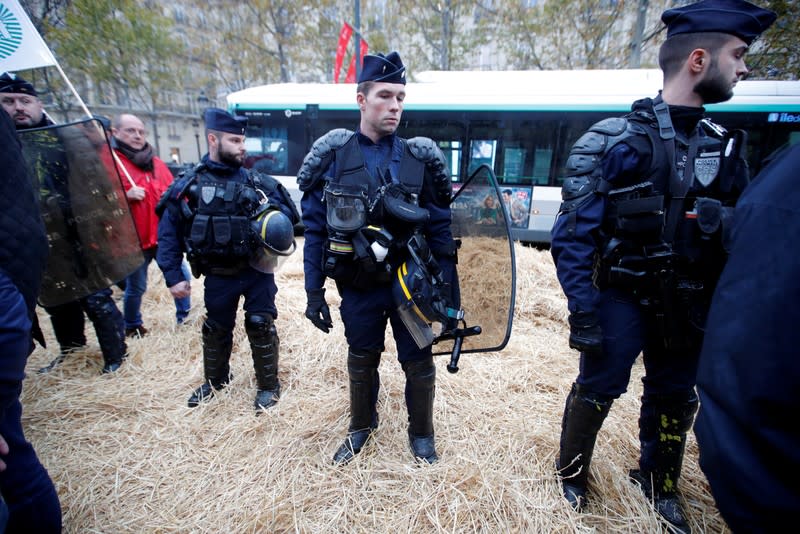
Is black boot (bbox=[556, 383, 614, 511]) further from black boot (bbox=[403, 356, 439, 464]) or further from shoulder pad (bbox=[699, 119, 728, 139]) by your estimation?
shoulder pad (bbox=[699, 119, 728, 139])

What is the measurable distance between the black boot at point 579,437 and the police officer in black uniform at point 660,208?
33 millimetres

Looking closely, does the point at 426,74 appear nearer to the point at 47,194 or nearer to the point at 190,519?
the point at 47,194

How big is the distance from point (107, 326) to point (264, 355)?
1474mm

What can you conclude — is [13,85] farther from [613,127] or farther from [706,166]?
[706,166]

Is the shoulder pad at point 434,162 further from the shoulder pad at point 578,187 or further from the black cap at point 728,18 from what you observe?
the black cap at point 728,18

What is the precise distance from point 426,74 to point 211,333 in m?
6.89

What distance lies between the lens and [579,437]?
1.82 m

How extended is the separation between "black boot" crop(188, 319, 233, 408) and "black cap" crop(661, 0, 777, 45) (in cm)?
298

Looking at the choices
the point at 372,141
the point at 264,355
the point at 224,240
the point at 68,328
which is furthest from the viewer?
the point at 68,328

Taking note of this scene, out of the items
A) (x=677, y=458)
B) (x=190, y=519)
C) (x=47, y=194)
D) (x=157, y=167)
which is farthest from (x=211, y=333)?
(x=677, y=458)

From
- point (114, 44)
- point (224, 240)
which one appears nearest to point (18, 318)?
point (224, 240)

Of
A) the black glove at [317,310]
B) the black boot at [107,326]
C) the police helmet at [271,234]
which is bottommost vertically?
the black boot at [107,326]

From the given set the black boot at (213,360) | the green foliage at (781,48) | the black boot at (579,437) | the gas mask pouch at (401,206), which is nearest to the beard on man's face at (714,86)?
the gas mask pouch at (401,206)

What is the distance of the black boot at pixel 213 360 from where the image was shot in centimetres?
270
